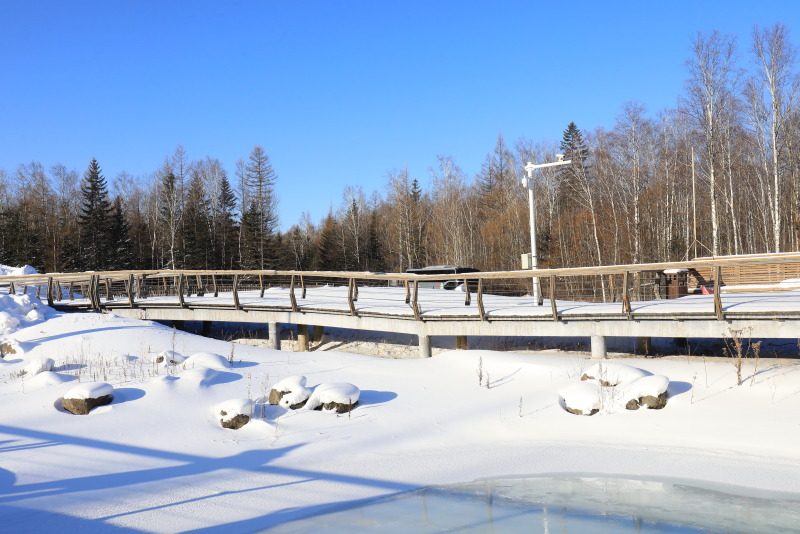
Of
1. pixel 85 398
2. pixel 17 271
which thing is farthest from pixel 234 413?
pixel 17 271

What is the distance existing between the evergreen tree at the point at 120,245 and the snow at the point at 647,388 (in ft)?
130

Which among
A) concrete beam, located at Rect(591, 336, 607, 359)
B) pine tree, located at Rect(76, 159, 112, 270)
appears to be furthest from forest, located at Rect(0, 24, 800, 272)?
concrete beam, located at Rect(591, 336, 607, 359)

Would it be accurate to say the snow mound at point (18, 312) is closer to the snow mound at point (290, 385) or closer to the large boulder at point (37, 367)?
the large boulder at point (37, 367)

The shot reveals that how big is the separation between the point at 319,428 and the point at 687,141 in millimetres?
27883

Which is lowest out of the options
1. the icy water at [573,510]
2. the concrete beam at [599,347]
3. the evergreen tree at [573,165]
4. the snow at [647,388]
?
the icy water at [573,510]

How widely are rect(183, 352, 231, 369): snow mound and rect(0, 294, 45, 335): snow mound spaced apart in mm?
5732

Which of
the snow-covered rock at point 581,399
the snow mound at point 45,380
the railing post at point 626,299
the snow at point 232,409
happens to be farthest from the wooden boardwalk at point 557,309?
the snow mound at point 45,380

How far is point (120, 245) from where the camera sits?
41.3 metres

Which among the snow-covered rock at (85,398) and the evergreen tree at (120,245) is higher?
the evergreen tree at (120,245)

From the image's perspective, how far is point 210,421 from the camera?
7438 millimetres

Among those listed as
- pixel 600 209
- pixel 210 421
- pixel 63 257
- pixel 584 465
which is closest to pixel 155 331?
pixel 210 421

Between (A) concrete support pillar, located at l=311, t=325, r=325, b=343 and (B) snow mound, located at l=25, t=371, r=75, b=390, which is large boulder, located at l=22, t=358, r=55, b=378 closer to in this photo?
(B) snow mound, located at l=25, t=371, r=75, b=390

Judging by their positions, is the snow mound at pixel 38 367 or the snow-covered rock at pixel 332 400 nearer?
the snow-covered rock at pixel 332 400

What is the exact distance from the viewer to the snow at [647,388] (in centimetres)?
769
